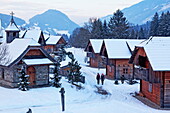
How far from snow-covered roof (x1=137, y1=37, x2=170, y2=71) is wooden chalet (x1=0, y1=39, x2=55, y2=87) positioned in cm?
1133

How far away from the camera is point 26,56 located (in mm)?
30031

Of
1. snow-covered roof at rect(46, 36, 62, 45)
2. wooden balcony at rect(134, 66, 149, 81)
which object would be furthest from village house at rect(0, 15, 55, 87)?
snow-covered roof at rect(46, 36, 62, 45)

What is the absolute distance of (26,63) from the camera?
93.9ft

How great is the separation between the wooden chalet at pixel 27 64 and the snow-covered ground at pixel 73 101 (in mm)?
1733

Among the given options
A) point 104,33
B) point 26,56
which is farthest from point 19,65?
point 104,33

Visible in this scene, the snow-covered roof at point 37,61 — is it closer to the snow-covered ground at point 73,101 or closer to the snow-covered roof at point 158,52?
the snow-covered ground at point 73,101

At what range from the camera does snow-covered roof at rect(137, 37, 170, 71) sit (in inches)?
933

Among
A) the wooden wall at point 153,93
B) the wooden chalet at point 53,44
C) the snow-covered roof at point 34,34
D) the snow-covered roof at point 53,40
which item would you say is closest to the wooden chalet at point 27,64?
the wooden wall at point 153,93

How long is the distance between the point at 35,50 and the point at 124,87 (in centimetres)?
1239

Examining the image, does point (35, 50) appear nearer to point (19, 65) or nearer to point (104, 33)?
point (19, 65)

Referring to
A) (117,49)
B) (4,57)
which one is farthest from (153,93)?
(4,57)

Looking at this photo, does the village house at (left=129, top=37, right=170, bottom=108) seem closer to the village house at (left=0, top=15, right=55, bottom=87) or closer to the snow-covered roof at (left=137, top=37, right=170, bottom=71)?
the snow-covered roof at (left=137, top=37, right=170, bottom=71)

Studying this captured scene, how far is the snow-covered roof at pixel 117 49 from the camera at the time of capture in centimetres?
4066

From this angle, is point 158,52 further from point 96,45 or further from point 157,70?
point 96,45
